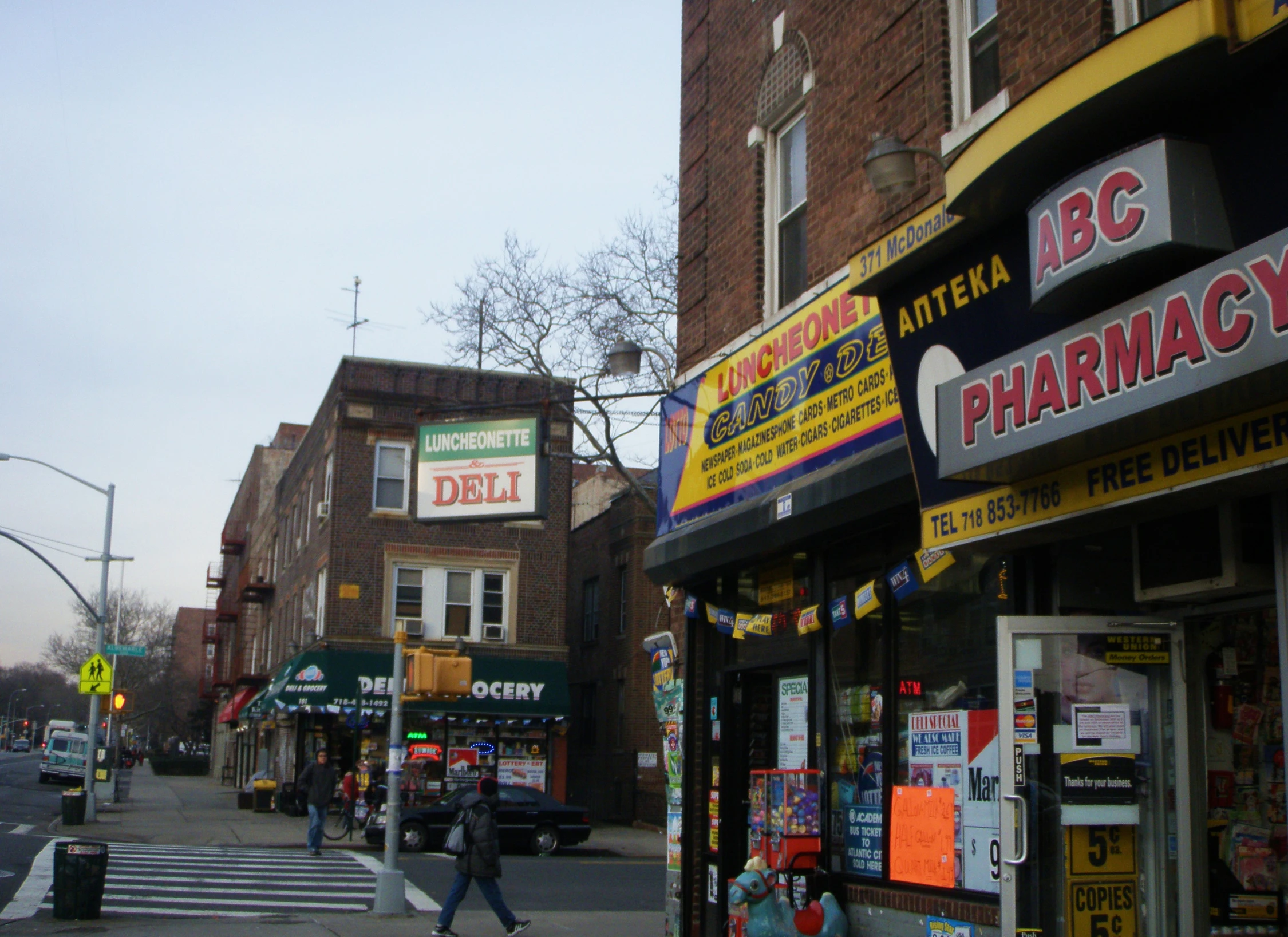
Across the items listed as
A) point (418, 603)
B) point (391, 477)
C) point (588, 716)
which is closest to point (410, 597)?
point (418, 603)

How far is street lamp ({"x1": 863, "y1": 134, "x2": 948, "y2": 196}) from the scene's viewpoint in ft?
27.6

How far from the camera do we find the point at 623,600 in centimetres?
3450

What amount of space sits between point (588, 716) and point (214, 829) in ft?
37.5

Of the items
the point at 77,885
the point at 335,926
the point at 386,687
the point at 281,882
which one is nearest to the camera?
the point at 77,885

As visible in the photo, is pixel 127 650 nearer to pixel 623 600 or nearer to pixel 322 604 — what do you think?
pixel 322 604

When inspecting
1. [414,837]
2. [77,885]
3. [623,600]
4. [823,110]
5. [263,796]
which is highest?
[823,110]

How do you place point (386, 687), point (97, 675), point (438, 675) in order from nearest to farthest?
point (438, 675)
point (97, 675)
point (386, 687)

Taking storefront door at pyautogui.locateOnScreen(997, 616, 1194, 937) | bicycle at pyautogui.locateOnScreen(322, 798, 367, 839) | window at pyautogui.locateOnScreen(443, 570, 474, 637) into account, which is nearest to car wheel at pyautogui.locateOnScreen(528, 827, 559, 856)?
bicycle at pyautogui.locateOnScreen(322, 798, 367, 839)

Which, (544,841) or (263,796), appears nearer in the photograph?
→ (544,841)

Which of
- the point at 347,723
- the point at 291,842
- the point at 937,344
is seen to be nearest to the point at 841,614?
the point at 937,344

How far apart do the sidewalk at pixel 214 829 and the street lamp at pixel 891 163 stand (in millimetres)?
19297

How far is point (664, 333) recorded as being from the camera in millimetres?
28562

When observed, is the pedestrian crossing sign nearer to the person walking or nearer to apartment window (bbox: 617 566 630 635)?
the person walking

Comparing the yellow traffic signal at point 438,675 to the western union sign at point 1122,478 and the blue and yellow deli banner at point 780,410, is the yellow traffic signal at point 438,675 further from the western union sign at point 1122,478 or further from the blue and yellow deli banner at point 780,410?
the western union sign at point 1122,478
